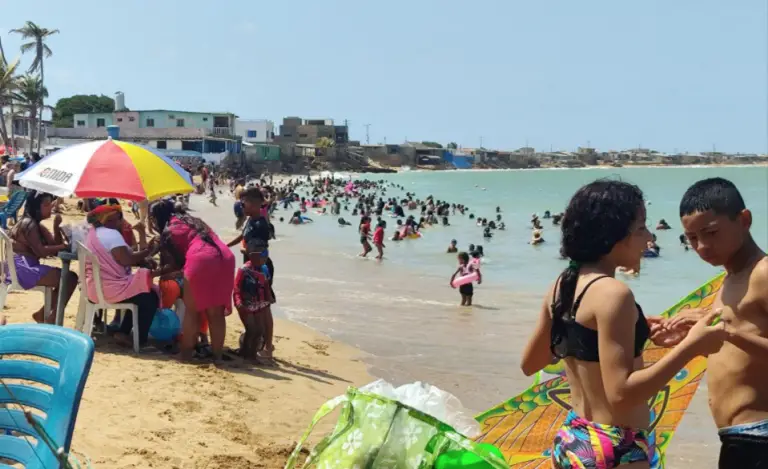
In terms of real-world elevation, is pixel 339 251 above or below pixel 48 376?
below

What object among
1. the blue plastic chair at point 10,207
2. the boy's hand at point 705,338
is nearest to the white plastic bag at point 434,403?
the boy's hand at point 705,338

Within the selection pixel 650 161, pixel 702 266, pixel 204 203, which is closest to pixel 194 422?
pixel 702 266

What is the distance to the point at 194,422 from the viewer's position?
196 inches

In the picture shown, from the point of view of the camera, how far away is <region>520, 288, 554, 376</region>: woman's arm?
2.47 metres

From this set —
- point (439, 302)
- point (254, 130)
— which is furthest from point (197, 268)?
point (254, 130)

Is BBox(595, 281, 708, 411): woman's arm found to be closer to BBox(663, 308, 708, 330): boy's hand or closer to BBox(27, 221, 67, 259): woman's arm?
BBox(663, 308, 708, 330): boy's hand

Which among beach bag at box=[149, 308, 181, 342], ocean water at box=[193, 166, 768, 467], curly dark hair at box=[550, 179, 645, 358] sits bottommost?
ocean water at box=[193, 166, 768, 467]

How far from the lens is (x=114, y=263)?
20.4 feet

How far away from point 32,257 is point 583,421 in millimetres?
5590

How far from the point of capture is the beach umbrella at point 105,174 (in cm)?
612

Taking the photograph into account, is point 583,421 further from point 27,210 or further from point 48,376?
point 27,210

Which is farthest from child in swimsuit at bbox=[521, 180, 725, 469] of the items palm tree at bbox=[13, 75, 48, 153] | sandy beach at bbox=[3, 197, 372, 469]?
palm tree at bbox=[13, 75, 48, 153]

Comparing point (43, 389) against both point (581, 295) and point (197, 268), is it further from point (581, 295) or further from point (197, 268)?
point (197, 268)

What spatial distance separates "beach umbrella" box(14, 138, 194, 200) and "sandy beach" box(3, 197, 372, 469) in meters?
1.36
